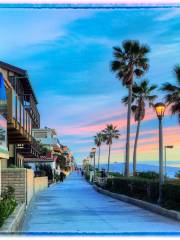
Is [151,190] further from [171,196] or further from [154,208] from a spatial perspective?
[171,196]

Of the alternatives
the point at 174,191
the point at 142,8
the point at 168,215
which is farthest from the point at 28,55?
the point at 174,191

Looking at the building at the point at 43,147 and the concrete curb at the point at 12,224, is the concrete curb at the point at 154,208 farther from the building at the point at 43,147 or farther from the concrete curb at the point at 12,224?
the building at the point at 43,147

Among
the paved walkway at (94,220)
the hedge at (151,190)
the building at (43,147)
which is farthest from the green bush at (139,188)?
the building at (43,147)

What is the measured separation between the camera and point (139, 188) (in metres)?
21.5

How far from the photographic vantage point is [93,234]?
154 inches

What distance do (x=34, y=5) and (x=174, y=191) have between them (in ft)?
38.3

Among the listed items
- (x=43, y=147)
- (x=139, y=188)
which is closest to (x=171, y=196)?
(x=139, y=188)

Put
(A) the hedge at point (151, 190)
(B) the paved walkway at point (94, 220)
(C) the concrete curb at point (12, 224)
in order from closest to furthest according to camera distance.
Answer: (B) the paved walkway at point (94, 220) < (C) the concrete curb at point (12, 224) < (A) the hedge at point (151, 190)

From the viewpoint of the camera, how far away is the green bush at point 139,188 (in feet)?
60.3

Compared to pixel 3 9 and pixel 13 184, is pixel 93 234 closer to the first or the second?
pixel 3 9

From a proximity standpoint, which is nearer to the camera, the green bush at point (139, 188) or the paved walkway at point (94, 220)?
the paved walkway at point (94, 220)

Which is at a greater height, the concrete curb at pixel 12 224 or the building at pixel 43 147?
the building at pixel 43 147

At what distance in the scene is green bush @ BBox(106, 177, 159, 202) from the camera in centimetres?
1839

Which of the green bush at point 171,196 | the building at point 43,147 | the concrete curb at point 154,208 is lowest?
the concrete curb at point 154,208
